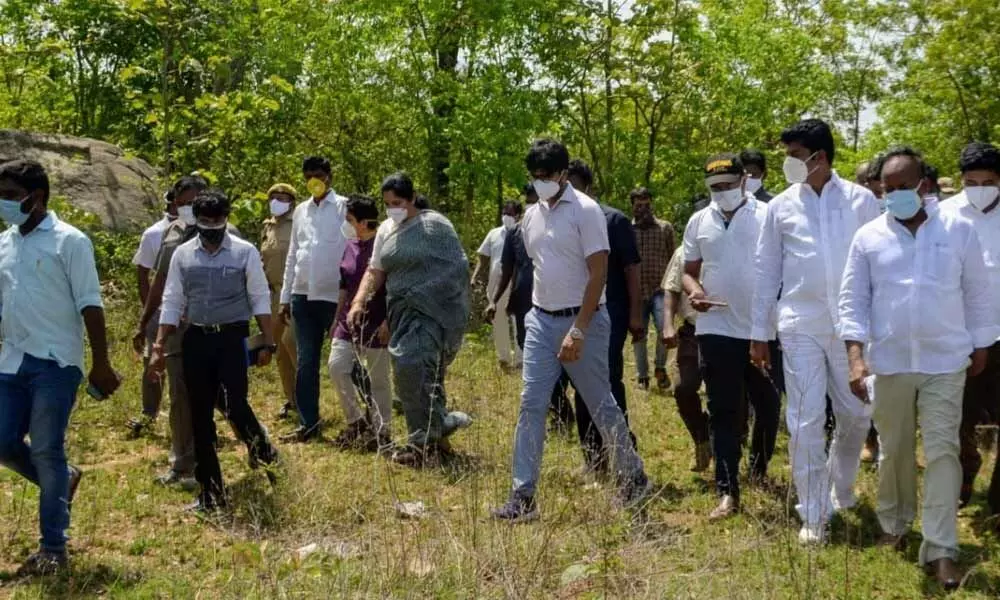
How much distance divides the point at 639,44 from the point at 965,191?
1344 centimetres

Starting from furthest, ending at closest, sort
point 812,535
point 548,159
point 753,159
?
1. point 753,159
2. point 548,159
3. point 812,535

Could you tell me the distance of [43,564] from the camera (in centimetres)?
537

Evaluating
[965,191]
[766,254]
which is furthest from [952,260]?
[965,191]

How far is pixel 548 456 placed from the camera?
7.68 m

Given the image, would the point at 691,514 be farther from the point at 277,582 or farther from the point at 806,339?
the point at 277,582

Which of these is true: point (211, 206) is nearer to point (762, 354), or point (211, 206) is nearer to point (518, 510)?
point (518, 510)

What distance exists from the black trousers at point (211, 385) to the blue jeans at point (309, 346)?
191 cm

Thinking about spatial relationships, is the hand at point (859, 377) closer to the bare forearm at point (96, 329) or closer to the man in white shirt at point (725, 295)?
the man in white shirt at point (725, 295)

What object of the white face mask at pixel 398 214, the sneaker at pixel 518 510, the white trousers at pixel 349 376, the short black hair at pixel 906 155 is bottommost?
the sneaker at pixel 518 510

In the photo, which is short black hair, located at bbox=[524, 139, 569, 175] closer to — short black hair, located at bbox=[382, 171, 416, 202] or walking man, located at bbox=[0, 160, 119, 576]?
short black hair, located at bbox=[382, 171, 416, 202]

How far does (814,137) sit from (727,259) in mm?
1009

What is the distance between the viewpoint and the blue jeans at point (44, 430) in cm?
537

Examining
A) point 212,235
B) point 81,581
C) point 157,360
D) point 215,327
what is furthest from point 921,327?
point 157,360

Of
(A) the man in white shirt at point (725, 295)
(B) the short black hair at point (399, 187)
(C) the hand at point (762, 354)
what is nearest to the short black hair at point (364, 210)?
(B) the short black hair at point (399, 187)
